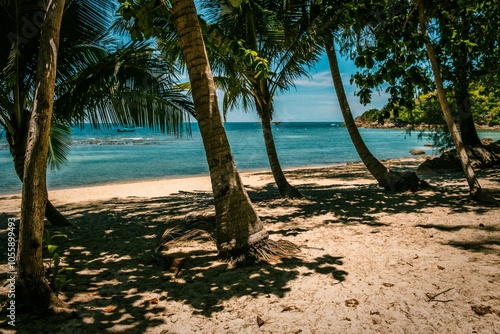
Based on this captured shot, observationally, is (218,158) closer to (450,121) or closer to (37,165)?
(37,165)

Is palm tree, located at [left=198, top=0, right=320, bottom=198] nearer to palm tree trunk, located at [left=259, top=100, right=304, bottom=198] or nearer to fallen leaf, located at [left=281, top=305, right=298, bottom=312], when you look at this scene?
palm tree trunk, located at [left=259, top=100, right=304, bottom=198]

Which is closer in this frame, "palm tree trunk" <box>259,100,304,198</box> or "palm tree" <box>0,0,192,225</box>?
"palm tree" <box>0,0,192,225</box>

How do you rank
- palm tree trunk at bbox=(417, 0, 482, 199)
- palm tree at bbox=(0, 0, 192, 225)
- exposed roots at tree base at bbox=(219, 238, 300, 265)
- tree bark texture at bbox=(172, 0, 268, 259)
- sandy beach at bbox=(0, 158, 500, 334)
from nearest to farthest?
sandy beach at bbox=(0, 158, 500, 334), tree bark texture at bbox=(172, 0, 268, 259), exposed roots at tree base at bbox=(219, 238, 300, 265), palm tree at bbox=(0, 0, 192, 225), palm tree trunk at bbox=(417, 0, 482, 199)

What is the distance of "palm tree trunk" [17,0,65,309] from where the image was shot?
2613mm

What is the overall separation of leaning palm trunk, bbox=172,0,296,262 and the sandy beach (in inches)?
11.8

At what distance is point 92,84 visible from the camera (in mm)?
6004

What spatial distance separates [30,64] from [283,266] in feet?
18.7

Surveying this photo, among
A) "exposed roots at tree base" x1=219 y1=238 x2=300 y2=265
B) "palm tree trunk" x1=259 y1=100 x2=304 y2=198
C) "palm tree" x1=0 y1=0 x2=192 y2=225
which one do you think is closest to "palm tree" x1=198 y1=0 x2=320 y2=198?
"palm tree trunk" x1=259 y1=100 x2=304 y2=198

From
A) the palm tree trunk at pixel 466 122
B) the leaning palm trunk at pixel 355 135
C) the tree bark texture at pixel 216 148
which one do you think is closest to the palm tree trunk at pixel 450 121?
the leaning palm trunk at pixel 355 135

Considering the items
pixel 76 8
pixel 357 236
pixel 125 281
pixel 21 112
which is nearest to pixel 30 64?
pixel 21 112

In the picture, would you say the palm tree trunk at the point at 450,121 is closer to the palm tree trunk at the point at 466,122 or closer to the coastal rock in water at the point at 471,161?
the coastal rock in water at the point at 471,161

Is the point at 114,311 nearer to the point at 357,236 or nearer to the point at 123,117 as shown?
the point at 357,236

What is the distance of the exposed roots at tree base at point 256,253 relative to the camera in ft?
13.2

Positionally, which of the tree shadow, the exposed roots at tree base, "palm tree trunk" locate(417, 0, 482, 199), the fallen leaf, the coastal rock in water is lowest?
the tree shadow
